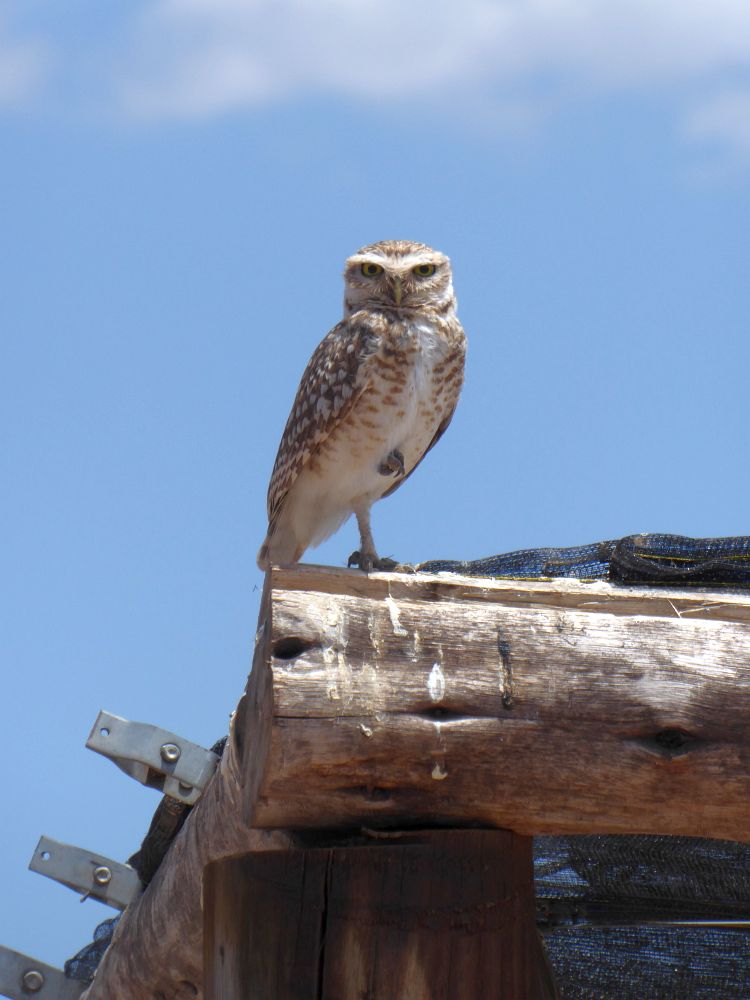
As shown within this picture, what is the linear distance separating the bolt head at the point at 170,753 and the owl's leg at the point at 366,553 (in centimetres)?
88

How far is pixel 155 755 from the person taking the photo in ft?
13.9

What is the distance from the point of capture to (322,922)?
2.25 meters

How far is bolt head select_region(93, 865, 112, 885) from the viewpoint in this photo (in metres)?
4.63

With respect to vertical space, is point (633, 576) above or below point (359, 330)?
below

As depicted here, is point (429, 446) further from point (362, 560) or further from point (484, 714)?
point (484, 714)

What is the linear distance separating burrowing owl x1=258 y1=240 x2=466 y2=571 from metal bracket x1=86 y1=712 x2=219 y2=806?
82 cm

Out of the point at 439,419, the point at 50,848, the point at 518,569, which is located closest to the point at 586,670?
the point at 518,569

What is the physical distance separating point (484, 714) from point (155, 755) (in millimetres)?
2199

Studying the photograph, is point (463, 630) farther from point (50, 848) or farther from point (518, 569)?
point (50, 848)

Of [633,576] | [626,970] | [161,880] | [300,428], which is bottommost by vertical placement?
[626,970]

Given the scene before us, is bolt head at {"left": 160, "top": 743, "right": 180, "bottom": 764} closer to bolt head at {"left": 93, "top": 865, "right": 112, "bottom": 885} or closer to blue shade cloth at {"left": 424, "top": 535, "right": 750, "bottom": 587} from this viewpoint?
bolt head at {"left": 93, "top": 865, "right": 112, "bottom": 885}

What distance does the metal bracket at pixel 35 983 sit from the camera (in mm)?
4996

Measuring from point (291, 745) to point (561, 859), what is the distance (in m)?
1.91

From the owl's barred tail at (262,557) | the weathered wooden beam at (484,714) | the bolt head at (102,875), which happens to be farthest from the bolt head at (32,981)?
the weathered wooden beam at (484,714)
